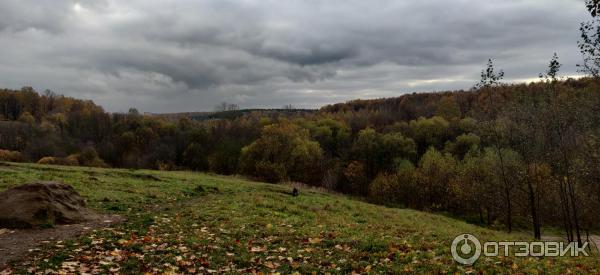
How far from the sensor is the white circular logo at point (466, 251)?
11.5m

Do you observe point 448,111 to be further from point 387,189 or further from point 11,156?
point 11,156

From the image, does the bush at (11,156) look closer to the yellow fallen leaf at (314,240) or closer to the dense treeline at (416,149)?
the dense treeline at (416,149)

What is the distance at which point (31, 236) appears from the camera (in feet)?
44.3

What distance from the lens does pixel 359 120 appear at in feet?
458

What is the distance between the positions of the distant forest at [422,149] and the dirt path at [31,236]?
52.9 feet

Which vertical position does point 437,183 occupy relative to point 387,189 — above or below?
above

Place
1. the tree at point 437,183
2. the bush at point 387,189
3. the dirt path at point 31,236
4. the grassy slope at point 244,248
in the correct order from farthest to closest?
the bush at point 387,189, the tree at point 437,183, the dirt path at point 31,236, the grassy slope at point 244,248

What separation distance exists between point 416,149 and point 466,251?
3320 inches

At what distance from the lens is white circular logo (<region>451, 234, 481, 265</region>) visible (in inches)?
454

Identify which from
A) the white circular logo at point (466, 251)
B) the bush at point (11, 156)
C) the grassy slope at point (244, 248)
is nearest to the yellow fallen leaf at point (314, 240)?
the grassy slope at point (244, 248)

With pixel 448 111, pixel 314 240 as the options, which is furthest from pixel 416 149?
pixel 314 240

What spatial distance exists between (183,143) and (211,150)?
48.5 feet

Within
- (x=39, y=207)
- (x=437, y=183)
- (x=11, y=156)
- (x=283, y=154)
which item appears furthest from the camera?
(x=11, y=156)

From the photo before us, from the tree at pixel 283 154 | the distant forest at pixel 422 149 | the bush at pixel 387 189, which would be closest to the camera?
the distant forest at pixel 422 149
